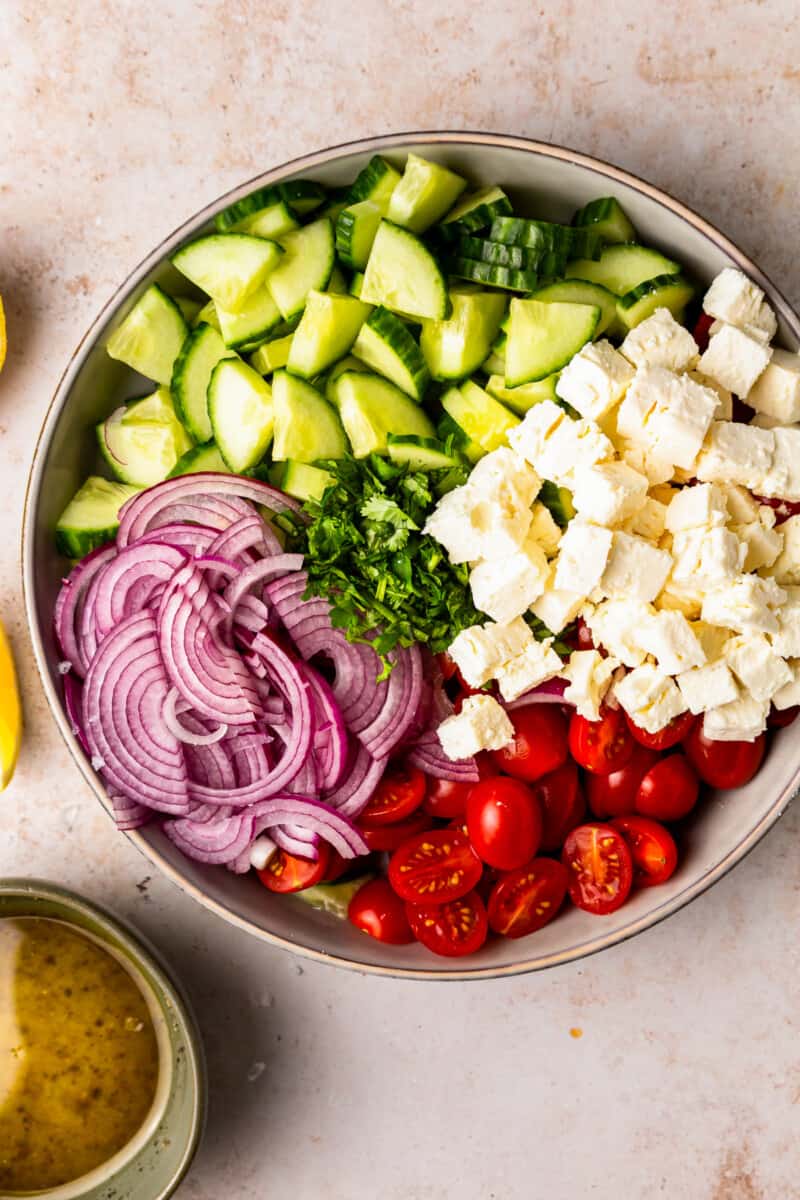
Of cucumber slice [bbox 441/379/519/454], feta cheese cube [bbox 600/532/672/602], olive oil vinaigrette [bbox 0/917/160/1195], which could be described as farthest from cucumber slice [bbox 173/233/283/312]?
olive oil vinaigrette [bbox 0/917/160/1195]

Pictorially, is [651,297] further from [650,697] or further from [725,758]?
[725,758]

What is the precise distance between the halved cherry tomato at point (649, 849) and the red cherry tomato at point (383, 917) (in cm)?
53

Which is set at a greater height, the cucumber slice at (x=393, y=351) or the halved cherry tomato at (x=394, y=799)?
the cucumber slice at (x=393, y=351)

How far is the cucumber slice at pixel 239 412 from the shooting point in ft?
7.38

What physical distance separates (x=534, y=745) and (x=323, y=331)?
101cm

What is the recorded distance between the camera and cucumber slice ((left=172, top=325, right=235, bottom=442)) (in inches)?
91.2

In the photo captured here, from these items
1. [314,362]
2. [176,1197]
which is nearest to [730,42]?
[314,362]

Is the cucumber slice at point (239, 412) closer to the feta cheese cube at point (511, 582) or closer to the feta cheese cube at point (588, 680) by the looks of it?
the feta cheese cube at point (511, 582)

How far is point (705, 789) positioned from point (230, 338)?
1.49 metres

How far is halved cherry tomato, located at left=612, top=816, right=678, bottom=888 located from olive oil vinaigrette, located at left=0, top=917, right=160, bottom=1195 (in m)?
1.21

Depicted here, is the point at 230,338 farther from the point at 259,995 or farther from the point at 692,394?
the point at 259,995

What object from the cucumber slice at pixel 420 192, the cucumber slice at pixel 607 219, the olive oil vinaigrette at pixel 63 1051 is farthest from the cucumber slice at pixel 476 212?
the olive oil vinaigrette at pixel 63 1051

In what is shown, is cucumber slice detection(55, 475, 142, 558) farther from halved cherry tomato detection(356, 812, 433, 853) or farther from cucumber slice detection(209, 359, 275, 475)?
halved cherry tomato detection(356, 812, 433, 853)

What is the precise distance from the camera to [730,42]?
8.02 feet
